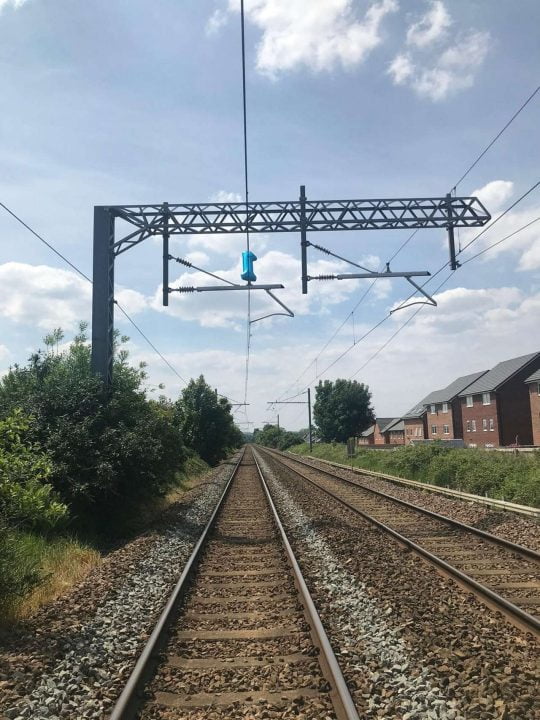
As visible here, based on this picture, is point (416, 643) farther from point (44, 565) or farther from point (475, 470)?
point (475, 470)

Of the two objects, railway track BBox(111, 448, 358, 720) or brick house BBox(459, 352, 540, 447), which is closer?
railway track BBox(111, 448, 358, 720)

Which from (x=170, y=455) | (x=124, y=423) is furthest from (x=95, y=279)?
(x=170, y=455)

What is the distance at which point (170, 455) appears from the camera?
1608cm

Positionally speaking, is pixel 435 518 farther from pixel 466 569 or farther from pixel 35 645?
pixel 35 645

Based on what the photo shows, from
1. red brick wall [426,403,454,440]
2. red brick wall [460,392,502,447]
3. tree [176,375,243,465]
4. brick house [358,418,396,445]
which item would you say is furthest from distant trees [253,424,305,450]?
tree [176,375,243,465]

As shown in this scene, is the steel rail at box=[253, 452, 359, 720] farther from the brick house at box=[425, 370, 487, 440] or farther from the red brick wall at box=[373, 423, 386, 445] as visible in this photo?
the red brick wall at box=[373, 423, 386, 445]

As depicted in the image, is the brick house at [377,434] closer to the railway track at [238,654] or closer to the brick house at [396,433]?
the brick house at [396,433]

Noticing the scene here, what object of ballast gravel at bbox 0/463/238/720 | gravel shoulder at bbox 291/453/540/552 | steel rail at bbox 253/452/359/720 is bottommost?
gravel shoulder at bbox 291/453/540/552

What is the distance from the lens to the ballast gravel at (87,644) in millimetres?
4504

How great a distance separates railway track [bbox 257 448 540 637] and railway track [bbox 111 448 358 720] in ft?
7.60

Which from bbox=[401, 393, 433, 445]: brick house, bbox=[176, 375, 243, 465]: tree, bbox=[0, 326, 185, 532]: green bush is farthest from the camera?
bbox=[401, 393, 433, 445]: brick house

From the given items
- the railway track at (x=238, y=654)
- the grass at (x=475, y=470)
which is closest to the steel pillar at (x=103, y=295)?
the railway track at (x=238, y=654)

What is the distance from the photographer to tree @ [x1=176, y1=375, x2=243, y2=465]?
41.8 metres

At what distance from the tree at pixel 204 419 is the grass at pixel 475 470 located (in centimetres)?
1617
